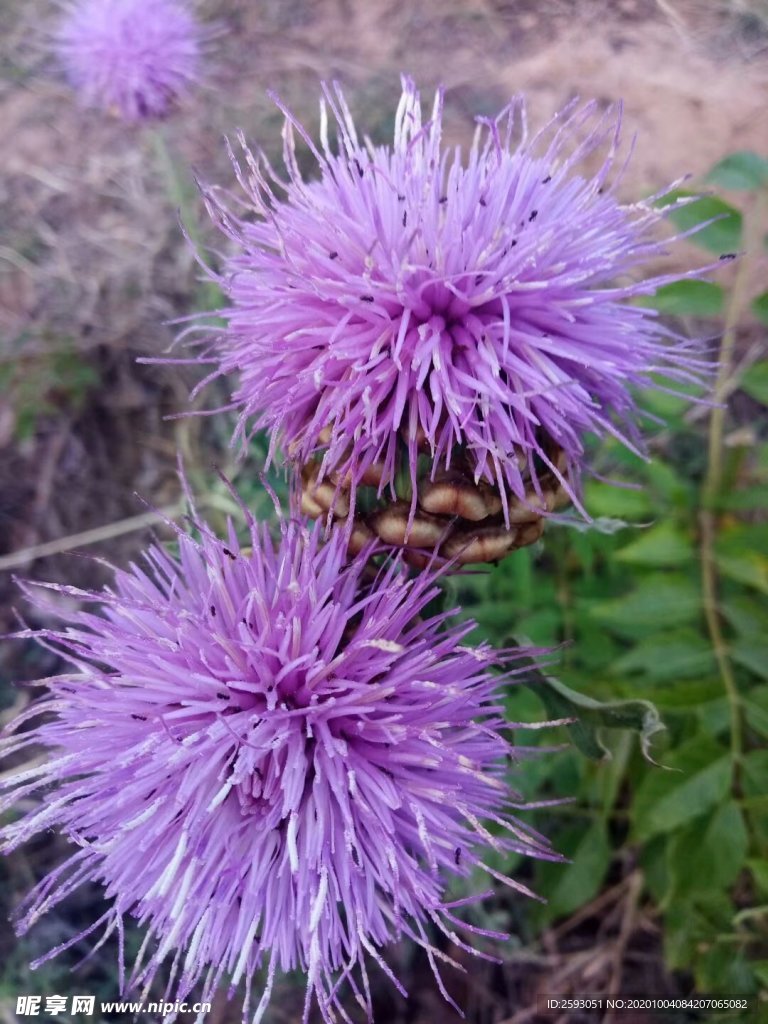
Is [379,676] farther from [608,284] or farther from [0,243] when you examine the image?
[0,243]

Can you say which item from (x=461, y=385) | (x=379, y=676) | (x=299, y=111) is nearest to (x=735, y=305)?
(x=461, y=385)

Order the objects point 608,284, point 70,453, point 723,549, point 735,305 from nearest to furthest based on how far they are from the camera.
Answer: point 608,284
point 735,305
point 723,549
point 70,453

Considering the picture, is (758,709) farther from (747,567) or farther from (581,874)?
(581,874)

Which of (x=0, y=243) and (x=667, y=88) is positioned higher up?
(x=667, y=88)

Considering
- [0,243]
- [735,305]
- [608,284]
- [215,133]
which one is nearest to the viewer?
[608,284]

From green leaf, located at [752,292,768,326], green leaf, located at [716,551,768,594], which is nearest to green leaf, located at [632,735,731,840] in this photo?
green leaf, located at [716,551,768,594]

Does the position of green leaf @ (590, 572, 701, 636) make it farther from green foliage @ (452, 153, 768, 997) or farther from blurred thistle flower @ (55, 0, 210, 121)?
blurred thistle flower @ (55, 0, 210, 121)

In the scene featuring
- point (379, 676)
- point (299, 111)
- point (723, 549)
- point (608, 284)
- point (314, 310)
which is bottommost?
point (379, 676)

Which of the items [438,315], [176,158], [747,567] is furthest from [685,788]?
[176,158]
